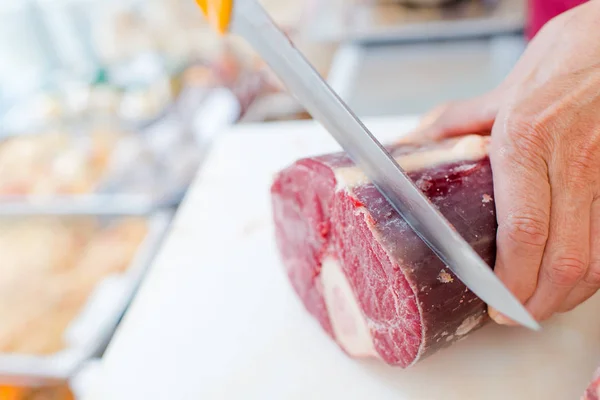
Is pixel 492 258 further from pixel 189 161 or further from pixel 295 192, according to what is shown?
pixel 189 161

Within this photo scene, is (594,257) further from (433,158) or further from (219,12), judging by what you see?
(219,12)

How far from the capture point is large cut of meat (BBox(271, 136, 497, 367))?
3.10 feet

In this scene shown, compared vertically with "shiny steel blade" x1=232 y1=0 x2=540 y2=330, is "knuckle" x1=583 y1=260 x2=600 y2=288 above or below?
below

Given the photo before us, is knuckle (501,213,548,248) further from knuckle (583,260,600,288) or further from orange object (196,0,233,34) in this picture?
orange object (196,0,233,34)

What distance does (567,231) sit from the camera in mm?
935


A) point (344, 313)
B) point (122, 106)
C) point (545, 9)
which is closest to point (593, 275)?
point (344, 313)

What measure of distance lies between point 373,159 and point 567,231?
0.35m

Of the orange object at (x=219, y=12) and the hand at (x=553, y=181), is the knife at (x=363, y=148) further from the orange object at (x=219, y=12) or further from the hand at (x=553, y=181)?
Result: the hand at (x=553, y=181)

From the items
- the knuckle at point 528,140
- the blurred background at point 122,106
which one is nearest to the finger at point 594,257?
the knuckle at point 528,140

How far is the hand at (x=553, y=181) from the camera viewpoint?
94 cm

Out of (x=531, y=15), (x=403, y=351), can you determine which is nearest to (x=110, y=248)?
(x=403, y=351)

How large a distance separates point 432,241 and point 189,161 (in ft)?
6.23

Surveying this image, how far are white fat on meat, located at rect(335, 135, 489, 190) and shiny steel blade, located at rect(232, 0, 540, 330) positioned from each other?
0.03 m

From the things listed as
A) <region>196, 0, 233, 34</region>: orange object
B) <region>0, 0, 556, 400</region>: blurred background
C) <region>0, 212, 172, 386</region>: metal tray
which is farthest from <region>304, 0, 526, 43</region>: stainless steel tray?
→ <region>196, 0, 233, 34</region>: orange object
